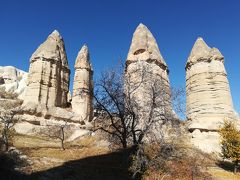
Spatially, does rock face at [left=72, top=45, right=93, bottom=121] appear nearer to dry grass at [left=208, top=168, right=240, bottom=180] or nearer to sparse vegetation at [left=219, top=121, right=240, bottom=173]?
sparse vegetation at [left=219, top=121, right=240, bottom=173]

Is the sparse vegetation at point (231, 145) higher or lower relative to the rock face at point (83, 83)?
lower

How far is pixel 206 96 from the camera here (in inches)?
1464

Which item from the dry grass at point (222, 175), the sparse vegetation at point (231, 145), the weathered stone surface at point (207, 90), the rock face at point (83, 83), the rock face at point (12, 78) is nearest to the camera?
the dry grass at point (222, 175)

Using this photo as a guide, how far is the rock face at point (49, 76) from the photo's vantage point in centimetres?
3988

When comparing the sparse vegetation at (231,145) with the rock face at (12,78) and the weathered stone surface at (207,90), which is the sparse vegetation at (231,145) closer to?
the weathered stone surface at (207,90)

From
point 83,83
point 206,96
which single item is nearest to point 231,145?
point 206,96

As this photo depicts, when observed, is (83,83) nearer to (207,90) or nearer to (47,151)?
(207,90)

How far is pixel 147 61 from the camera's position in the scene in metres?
36.7

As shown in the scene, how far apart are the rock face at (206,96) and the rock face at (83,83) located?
1371 cm

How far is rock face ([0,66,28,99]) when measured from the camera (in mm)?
73694

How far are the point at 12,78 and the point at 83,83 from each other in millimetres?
38078

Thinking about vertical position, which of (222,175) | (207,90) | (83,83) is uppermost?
(83,83)

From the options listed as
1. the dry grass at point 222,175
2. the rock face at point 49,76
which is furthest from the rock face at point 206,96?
the rock face at point 49,76

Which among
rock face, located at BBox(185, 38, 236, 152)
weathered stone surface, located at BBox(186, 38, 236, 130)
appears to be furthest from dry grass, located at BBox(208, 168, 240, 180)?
weathered stone surface, located at BBox(186, 38, 236, 130)
